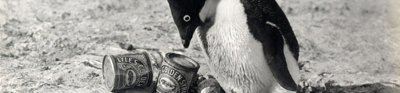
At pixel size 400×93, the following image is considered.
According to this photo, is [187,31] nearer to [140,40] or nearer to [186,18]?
[186,18]

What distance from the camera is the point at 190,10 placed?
1333 millimetres

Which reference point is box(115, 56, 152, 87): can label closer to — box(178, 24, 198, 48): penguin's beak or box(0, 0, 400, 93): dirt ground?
box(0, 0, 400, 93): dirt ground

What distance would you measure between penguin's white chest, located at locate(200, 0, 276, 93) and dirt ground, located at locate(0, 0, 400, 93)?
0.38m

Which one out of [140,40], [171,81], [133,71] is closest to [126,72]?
[133,71]

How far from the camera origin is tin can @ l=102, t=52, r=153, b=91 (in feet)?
5.12

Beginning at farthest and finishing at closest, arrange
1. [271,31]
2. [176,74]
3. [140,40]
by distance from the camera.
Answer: [140,40] < [176,74] < [271,31]

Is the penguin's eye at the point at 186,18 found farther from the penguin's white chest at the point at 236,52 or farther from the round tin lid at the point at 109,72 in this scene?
the round tin lid at the point at 109,72

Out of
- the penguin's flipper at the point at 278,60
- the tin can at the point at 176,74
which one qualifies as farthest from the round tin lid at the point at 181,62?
the penguin's flipper at the point at 278,60

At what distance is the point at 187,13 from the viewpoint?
1.34 metres

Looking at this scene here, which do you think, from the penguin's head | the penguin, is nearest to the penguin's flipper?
the penguin

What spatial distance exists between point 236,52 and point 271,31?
0.33ft

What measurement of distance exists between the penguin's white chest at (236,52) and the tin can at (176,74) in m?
0.10

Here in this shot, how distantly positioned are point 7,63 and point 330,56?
1152mm

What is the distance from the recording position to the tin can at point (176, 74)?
1.50 m
